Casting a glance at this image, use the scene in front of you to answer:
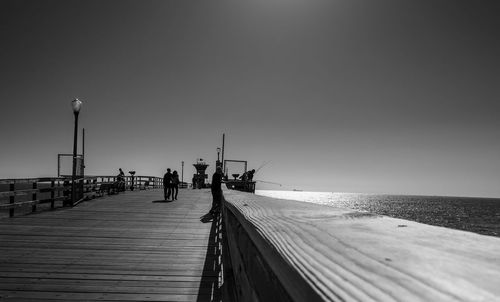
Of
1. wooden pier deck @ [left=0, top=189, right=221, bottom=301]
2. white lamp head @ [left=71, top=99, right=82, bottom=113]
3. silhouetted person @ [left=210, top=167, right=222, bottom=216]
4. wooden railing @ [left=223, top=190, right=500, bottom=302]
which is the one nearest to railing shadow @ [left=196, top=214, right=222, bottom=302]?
wooden pier deck @ [left=0, top=189, right=221, bottom=301]

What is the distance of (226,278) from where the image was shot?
14.5 feet

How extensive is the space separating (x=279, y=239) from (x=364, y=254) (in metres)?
0.37

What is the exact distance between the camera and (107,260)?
6.44 meters

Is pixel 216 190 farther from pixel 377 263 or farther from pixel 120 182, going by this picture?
pixel 120 182

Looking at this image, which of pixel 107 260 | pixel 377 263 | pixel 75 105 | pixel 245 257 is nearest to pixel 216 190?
pixel 75 105

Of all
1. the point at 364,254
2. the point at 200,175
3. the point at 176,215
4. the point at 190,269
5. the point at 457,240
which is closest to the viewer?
the point at 364,254

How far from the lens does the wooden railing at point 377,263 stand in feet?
2.18

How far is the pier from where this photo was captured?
73 centimetres

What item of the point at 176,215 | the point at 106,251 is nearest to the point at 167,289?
the point at 106,251

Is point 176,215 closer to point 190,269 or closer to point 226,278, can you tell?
point 190,269

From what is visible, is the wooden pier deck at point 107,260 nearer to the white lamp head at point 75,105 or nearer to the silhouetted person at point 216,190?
the silhouetted person at point 216,190

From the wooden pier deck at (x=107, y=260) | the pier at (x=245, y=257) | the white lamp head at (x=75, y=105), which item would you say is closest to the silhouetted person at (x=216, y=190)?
the pier at (x=245, y=257)

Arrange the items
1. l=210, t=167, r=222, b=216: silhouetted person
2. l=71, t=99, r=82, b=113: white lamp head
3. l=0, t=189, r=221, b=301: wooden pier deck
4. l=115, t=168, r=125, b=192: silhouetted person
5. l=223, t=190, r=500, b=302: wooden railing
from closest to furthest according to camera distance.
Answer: l=223, t=190, r=500, b=302: wooden railing < l=0, t=189, r=221, b=301: wooden pier deck < l=210, t=167, r=222, b=216: silhouetted person < l=71, t=99, r=82, b=113: white lamp head < l=115, t=168, r=125, b=192: silhouetted person

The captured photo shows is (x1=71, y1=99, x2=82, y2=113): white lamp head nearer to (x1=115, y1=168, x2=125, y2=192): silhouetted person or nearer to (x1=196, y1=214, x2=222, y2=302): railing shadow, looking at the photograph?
(x1=196, y1=214, x2=222, y2=302): railing shadow
